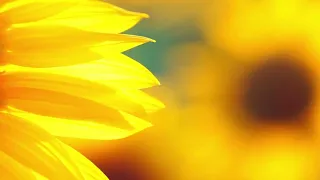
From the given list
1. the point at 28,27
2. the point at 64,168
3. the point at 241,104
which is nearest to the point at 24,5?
the point at 28,27

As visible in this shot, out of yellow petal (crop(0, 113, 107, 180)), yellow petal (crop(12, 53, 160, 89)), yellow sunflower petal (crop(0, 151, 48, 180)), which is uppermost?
yellow petal (crop(12, 53, 160, 89))

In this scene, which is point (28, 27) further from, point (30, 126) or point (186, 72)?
point (186, 72)

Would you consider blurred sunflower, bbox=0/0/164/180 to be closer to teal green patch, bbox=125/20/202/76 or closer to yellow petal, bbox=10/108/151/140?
yellow petal, bbox=10/108/151/140

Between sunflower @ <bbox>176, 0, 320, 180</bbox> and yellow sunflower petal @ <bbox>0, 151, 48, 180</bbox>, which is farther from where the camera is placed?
sunflower @ <bbox>176, 0, 320, 180</bbox>

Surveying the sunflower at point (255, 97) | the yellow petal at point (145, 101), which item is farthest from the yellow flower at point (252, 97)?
the yellow petal at point (145, 101)

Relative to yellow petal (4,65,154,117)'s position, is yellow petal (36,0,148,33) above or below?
above

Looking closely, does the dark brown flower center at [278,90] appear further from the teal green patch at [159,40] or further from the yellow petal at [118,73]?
the yellow petal at [118,73]

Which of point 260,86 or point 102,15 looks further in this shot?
point 260,86

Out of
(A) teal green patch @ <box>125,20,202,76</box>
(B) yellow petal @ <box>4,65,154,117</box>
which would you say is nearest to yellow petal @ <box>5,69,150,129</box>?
(B) yellow petal @ <box>4,65,154,117</box>
